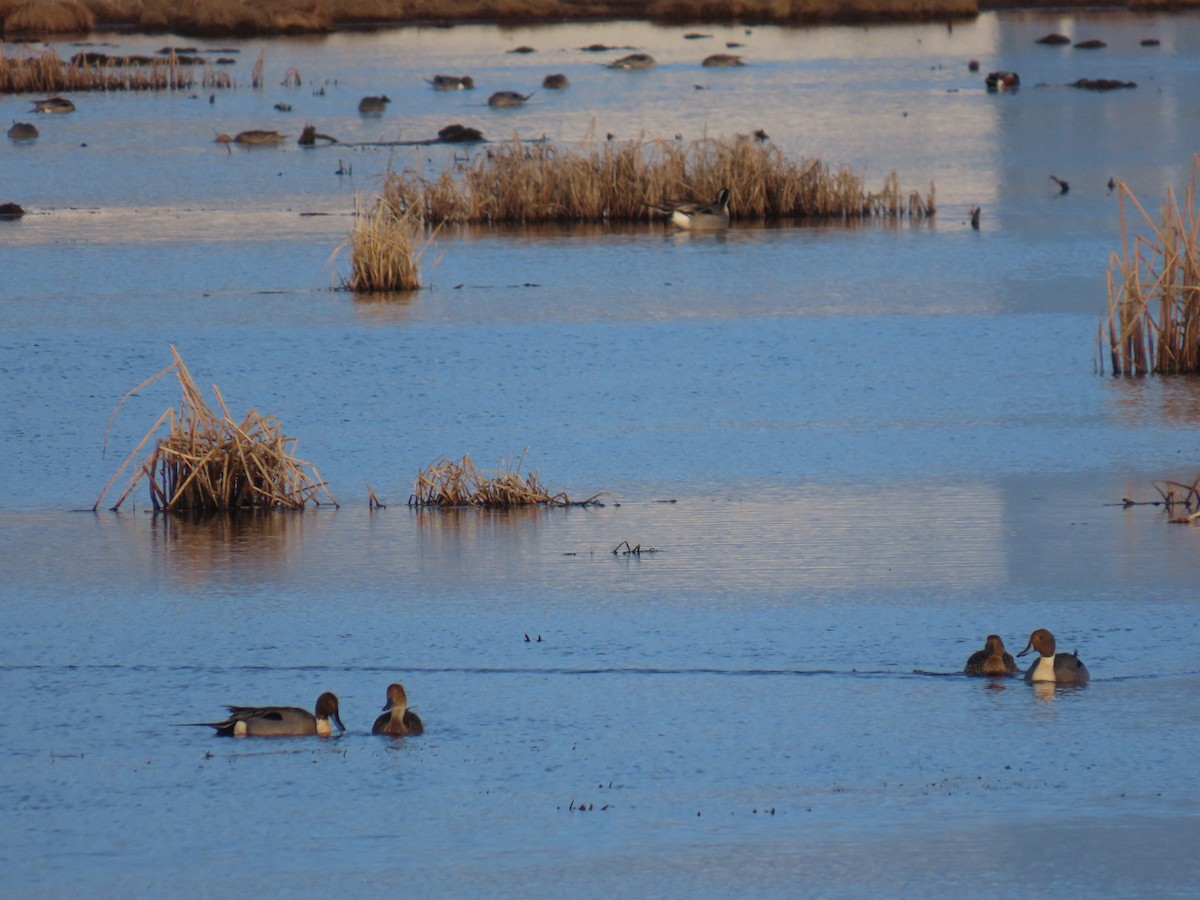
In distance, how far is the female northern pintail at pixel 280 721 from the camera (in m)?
5.79

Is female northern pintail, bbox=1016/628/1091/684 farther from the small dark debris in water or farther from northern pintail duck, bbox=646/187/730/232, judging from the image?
the small dark debris in water

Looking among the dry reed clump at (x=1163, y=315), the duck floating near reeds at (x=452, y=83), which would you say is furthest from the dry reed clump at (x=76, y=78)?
the dry reed clump at (x=1163, y=315)

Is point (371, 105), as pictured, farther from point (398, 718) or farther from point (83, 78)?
point (398, 718)

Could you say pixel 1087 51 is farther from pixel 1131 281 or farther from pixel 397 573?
pixel 397 573

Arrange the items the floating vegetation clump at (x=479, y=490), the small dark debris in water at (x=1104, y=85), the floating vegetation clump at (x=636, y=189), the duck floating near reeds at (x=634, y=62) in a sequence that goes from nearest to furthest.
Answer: the floating vegetation clump at (x=479, y=490) < the floating vegetation clump at (x=636, y=189) < the small dark debris in water at (x=1104, y=85) < the duck floating near reeds at (x=634, y=62)

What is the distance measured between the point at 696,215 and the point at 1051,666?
13.1 m

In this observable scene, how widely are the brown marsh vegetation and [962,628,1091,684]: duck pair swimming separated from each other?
47.5 m

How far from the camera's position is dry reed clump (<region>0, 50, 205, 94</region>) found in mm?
35562

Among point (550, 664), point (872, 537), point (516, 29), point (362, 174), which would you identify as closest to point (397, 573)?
point (550, 664)

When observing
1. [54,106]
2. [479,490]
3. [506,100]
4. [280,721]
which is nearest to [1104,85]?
[506,100]

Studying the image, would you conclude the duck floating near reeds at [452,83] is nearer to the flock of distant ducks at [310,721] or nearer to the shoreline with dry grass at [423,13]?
the shoreline with dry grass at [423,13]

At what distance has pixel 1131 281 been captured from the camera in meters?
11.6

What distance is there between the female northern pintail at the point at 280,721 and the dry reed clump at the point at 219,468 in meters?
3.17

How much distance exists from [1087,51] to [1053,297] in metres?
28.9
